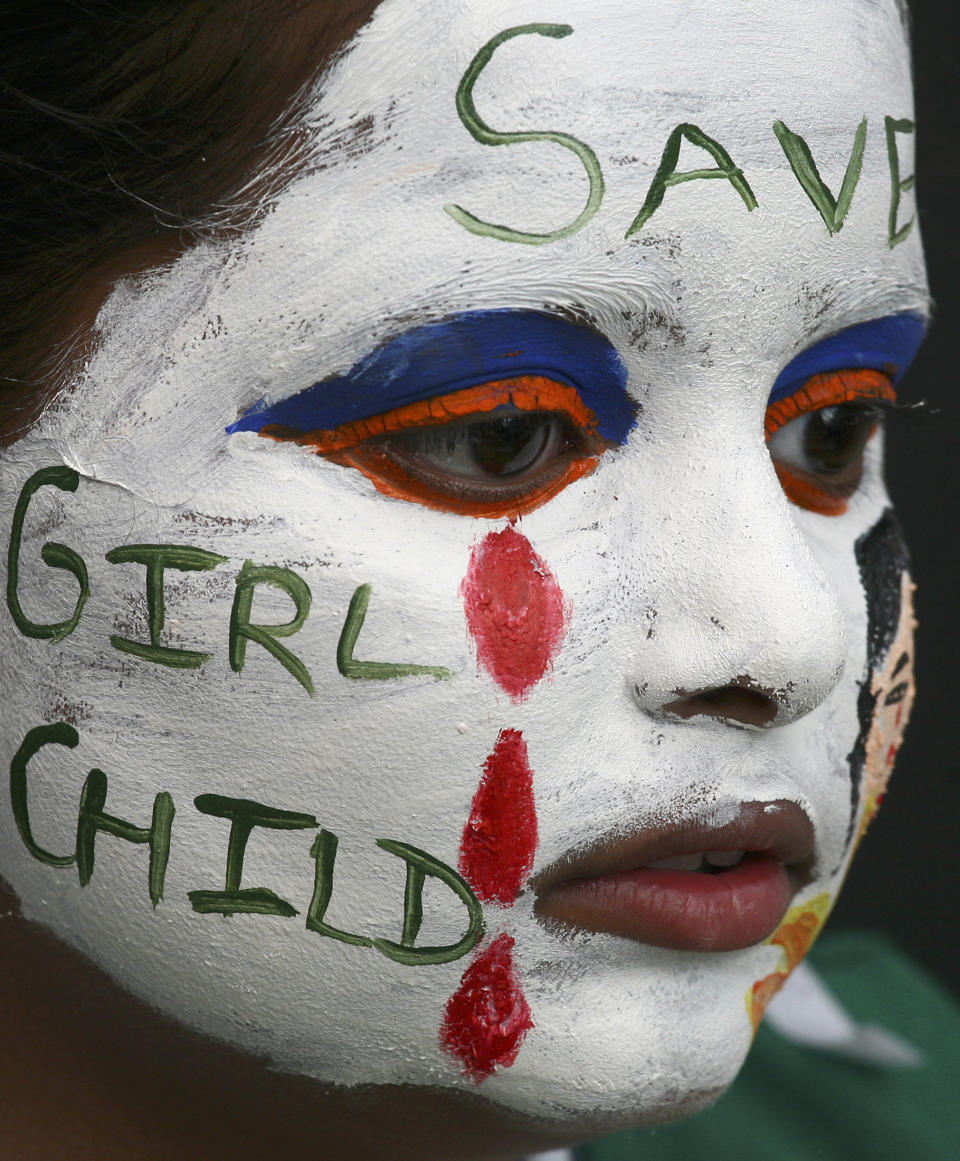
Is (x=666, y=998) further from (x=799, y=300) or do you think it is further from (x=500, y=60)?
(x=500, y=60)

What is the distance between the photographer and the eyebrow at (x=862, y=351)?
4.42 ft

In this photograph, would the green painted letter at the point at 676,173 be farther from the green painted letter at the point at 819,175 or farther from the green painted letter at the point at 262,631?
the green painted letter at the point at 262,631

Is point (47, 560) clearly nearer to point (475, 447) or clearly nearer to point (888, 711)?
point (475, 447)

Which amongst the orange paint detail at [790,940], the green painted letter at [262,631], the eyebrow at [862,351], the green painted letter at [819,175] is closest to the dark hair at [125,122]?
the green painted letter at [262,631]

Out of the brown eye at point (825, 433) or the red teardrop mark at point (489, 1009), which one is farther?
the brown eye at point (825, 433)

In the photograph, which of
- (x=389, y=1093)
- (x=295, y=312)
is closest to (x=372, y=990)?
(x=389, y=1093)

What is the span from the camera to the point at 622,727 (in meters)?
1.22

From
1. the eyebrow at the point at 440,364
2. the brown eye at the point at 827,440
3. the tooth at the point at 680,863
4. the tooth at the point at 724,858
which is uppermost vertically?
the brown eye at the point at 827,440

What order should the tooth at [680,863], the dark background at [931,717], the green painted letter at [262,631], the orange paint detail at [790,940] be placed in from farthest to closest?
the dark background at [931,717] < the orange paint detail at [790,940] < the tooth at [680,863] < the green painted letter at [262,631]

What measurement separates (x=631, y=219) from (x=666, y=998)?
0.69 meters

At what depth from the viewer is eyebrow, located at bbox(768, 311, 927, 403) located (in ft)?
4.42

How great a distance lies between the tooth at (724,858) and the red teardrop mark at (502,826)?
24cm

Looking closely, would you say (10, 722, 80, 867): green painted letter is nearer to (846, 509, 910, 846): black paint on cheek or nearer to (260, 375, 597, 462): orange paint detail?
(260, 375, 597, 462): orange paint detail

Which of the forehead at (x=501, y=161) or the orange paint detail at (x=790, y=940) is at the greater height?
the forehead at (x=501, y=161)
